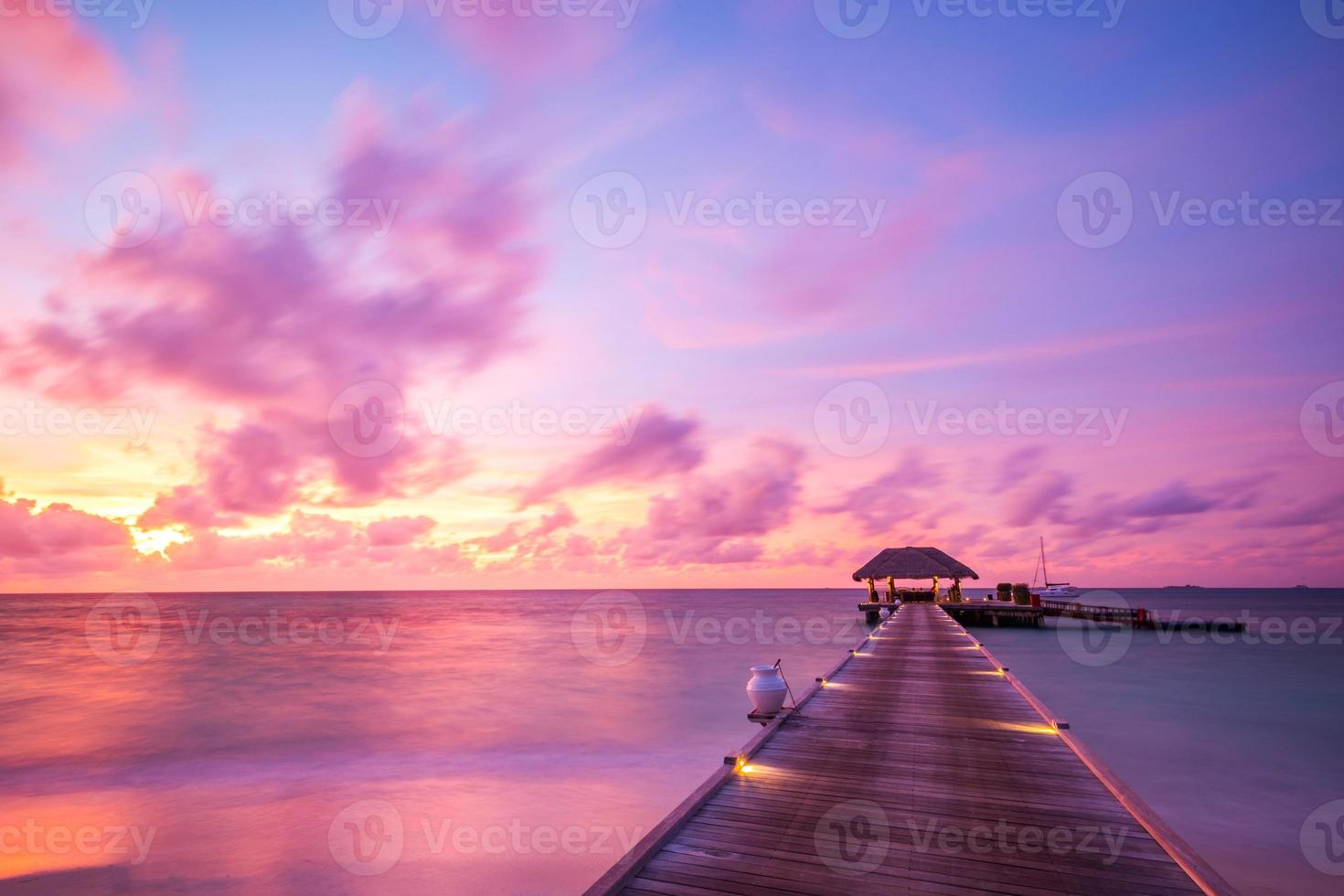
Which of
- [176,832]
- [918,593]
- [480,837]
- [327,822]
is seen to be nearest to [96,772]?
[176,832]

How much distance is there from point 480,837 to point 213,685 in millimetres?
23414

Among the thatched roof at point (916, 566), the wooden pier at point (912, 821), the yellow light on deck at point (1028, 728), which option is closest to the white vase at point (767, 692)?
the wooden pier at point (912, 821)

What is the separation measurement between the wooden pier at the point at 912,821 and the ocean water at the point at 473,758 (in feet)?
12.5

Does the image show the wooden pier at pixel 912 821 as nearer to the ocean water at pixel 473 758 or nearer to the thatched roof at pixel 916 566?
the ocean water at pixel 473 758

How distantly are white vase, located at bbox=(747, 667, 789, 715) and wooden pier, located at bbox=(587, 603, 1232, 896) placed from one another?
1.02ft

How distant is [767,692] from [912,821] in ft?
14.0

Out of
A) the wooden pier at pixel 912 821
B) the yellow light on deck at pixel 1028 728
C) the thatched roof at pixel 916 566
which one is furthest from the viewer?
the thatched roof at pixel 916 566

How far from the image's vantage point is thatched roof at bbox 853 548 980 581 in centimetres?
4556

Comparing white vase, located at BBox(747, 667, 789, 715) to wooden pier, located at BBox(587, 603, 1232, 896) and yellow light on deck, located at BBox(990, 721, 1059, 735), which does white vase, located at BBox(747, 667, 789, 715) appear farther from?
yellow light on deck, located at BBox(990, 721, 1059, 735)

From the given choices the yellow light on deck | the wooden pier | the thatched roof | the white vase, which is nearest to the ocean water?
the yellow light on deck

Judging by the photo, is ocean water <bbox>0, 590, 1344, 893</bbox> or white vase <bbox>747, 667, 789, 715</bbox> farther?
white vase <bbox>747, 667, 789, 715</bbox>

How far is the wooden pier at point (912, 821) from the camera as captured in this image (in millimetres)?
5301

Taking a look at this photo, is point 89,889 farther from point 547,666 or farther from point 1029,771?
point 547,666

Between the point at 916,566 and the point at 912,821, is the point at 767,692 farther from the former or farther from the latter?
the point at 916,566
